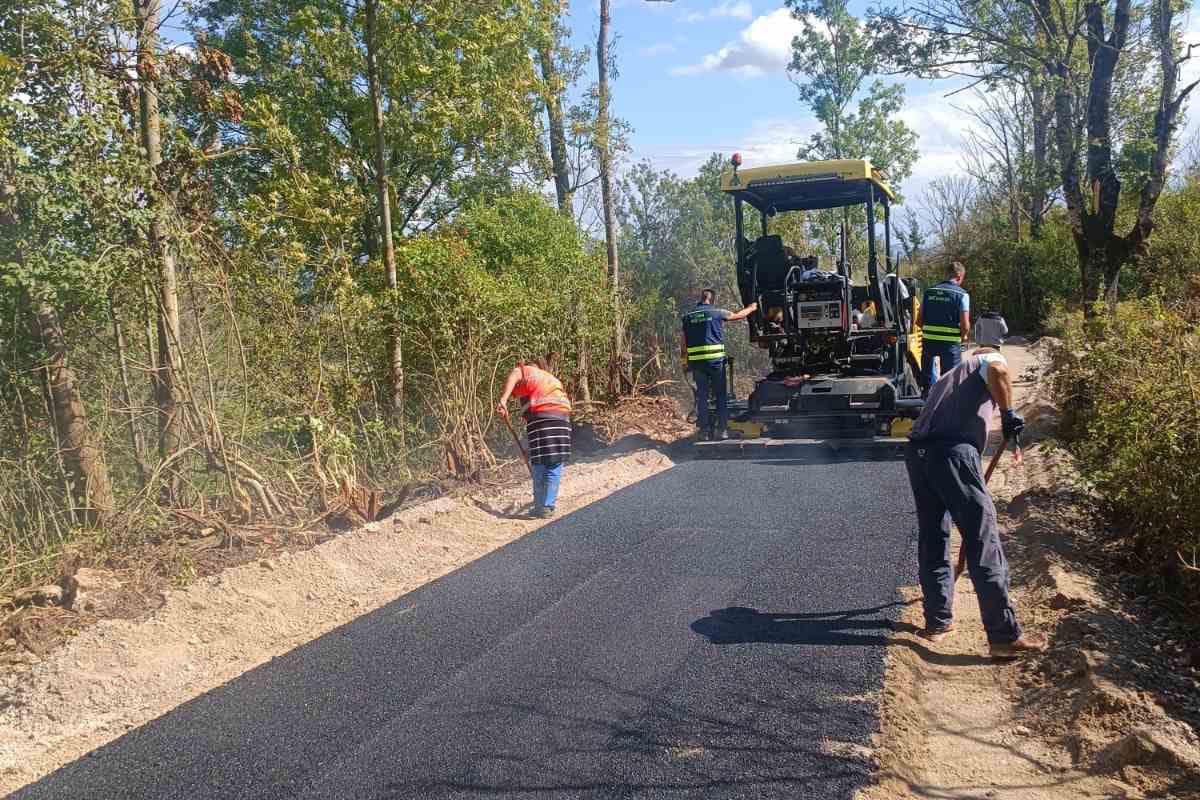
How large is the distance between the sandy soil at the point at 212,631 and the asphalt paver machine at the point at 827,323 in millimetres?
3483

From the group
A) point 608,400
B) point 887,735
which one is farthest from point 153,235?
point 608,400

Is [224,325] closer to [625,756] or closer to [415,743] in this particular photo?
[415,743]

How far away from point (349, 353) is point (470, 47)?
5.15 m

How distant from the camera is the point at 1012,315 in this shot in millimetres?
25766

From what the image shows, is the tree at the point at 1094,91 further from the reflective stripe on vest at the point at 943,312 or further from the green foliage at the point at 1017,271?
the green foliage at the point at 1017,271

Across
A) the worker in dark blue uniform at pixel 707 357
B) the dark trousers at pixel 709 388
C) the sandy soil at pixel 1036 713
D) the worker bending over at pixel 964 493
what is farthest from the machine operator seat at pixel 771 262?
the worker bending over at pixel 964 493

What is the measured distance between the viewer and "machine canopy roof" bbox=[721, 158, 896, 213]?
923 cm

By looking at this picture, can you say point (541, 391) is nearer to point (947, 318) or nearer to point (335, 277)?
point (335, 277)

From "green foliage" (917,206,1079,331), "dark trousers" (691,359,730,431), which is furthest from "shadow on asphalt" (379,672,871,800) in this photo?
"green foliage" (917,206,1079,331)

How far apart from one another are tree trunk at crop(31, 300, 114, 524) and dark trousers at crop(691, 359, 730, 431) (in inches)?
238

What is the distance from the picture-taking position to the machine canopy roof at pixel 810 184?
9.23 meters

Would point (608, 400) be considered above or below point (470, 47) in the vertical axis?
below

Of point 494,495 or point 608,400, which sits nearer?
point 494,495

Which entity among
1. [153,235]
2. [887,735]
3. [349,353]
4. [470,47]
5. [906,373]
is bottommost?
[887,735]
